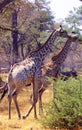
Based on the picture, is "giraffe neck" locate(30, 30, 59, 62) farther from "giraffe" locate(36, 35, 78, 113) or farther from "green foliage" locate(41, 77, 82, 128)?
"green foliage" locate(41, 77, 82, 128)

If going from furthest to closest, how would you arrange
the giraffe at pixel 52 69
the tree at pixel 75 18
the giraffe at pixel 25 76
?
the tree at pixel 75 18, the giraffe at pixel 52 69, the giraffe at pixel 25 76

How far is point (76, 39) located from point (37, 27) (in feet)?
62.6

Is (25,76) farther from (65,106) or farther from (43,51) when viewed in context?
(65,106)

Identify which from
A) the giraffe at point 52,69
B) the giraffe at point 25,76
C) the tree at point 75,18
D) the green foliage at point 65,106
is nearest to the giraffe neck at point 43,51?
the giraffe at point 25,76

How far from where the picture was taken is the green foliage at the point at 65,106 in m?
6.90

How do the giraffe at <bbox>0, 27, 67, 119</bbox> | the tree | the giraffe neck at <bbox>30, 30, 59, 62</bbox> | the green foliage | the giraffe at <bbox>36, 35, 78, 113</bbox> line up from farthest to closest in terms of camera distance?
the tree < the giraffe at <bbox>36, 35, 78, 113</bbox> < the giraffe neck at <bbox>30, 30, 59, 62</bbox> < the giraffe at <bbox>0, 27, 67, 119</bbox> < the green foliage

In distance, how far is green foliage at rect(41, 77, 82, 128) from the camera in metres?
6.90

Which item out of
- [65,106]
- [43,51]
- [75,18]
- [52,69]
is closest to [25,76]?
[43,51]

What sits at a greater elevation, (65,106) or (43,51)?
(43,51)

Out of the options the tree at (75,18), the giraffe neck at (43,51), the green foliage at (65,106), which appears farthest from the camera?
the tree at (75,18)

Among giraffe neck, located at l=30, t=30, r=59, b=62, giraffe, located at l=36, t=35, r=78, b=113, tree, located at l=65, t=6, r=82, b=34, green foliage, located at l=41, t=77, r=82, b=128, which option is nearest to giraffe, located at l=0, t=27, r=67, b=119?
giraffe neck, located at l=30, t=30, r=59, b=62

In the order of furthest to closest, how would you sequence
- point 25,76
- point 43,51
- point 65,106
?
point 43,51 < point 25,76 < point 65,106

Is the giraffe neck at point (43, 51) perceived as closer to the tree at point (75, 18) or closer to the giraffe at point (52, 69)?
the giraffe at point (52, 69)

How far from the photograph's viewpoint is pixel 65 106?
7.07 m
